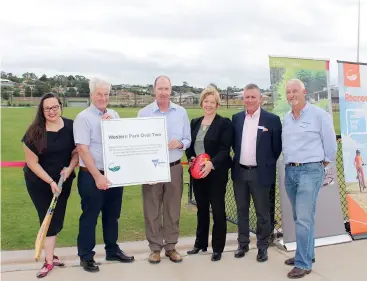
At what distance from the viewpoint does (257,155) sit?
4.15m

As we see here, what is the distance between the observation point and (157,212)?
13.7 feet

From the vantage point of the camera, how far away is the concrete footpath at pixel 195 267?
12.5 ft

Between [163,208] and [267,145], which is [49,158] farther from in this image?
[267,145]

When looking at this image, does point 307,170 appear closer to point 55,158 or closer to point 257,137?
point 257,137

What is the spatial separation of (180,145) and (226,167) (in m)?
0.55

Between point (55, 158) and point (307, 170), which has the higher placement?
point (55, 158)

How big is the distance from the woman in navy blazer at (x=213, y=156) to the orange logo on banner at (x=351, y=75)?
1821 mm

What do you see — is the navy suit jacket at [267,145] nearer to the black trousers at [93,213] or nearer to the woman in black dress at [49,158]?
the black trousers at [93,213]

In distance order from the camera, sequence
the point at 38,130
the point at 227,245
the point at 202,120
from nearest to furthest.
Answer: the point at 38,130
the point at 202,120
the point at 227,245

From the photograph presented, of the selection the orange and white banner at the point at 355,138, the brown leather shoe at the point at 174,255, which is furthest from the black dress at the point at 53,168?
the orange and white banner at the point at 355,138

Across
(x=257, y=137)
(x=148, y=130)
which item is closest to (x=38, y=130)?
(x=148, y=130)

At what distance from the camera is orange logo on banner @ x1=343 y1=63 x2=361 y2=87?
503 cm

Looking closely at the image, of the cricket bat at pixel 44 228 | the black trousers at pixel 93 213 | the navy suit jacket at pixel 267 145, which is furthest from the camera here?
the navy suit jacket at pixel 267 145

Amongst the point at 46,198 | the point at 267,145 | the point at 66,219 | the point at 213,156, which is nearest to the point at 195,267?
the point at 213,156
